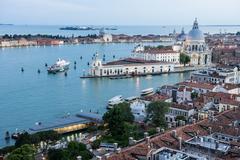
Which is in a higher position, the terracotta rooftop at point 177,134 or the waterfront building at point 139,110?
the terracotta rooftop at point 177,134

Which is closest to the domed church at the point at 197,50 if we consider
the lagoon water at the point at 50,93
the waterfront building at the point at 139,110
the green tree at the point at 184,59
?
the green tree at the point at 184,59

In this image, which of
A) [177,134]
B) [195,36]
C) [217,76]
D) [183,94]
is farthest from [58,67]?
[177,134]

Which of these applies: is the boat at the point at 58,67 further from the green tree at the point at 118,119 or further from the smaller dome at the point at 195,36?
the green tree at the point at 118,119

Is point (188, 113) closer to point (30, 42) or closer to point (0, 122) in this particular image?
point (0, 122)

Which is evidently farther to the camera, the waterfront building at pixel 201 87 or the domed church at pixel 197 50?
the domed church at pixel 197 50

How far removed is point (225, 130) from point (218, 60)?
1043 inches

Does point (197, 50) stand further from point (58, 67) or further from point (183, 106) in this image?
point (183, 106)

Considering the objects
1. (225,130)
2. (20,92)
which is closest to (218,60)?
(20,92)

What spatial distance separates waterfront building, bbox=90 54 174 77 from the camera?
2497cm

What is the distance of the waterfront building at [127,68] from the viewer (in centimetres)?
2497

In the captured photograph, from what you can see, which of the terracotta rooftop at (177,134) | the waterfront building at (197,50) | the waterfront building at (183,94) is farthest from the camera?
the waterfront building at (197,50)

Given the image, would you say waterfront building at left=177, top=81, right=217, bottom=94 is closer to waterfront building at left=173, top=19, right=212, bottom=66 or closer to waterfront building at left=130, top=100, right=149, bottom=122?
waterfront building at left=130, top=100, right=149, bottom=122

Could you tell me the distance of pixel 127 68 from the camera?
2614cm

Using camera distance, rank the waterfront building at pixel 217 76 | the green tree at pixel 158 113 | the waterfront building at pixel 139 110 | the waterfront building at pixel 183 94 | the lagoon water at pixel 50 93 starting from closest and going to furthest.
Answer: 1. the green tree at pixel 158 113
2. the waterfront building at pixel 139 110
3. the lagoon water at pixel 50 93
4. the waterfront building at pixel 183 94
5. the waterfront building at pixel 217 76
